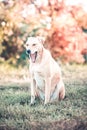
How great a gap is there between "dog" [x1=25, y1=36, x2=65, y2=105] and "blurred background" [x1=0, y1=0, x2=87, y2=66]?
0.99 m

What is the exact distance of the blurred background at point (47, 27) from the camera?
182 inches

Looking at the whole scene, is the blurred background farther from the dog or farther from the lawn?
the dog

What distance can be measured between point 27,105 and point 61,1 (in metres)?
1.48

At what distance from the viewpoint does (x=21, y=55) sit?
494 cm

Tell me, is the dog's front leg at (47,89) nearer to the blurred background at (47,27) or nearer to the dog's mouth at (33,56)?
the dog's mouth at (33,56)

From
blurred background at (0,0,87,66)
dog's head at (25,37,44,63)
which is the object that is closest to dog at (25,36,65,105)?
dog's head at (25,37,44,63)

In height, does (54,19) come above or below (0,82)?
above

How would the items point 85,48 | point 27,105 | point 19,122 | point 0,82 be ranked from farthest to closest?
point 85,48, point 0,82, point 27,105, point 19,122

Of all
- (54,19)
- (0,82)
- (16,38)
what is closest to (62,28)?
(54,19)

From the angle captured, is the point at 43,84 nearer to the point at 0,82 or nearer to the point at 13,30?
the point at 0,82

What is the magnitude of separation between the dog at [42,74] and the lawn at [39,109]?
0.22 feet

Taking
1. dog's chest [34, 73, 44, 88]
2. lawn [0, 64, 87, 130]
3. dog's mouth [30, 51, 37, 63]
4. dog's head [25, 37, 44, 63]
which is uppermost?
dog's head [25, 37, 44, 63]

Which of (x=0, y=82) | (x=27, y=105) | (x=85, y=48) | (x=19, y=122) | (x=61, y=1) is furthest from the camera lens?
(x=85, y=48)

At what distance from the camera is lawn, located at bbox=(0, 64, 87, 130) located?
3240mm
